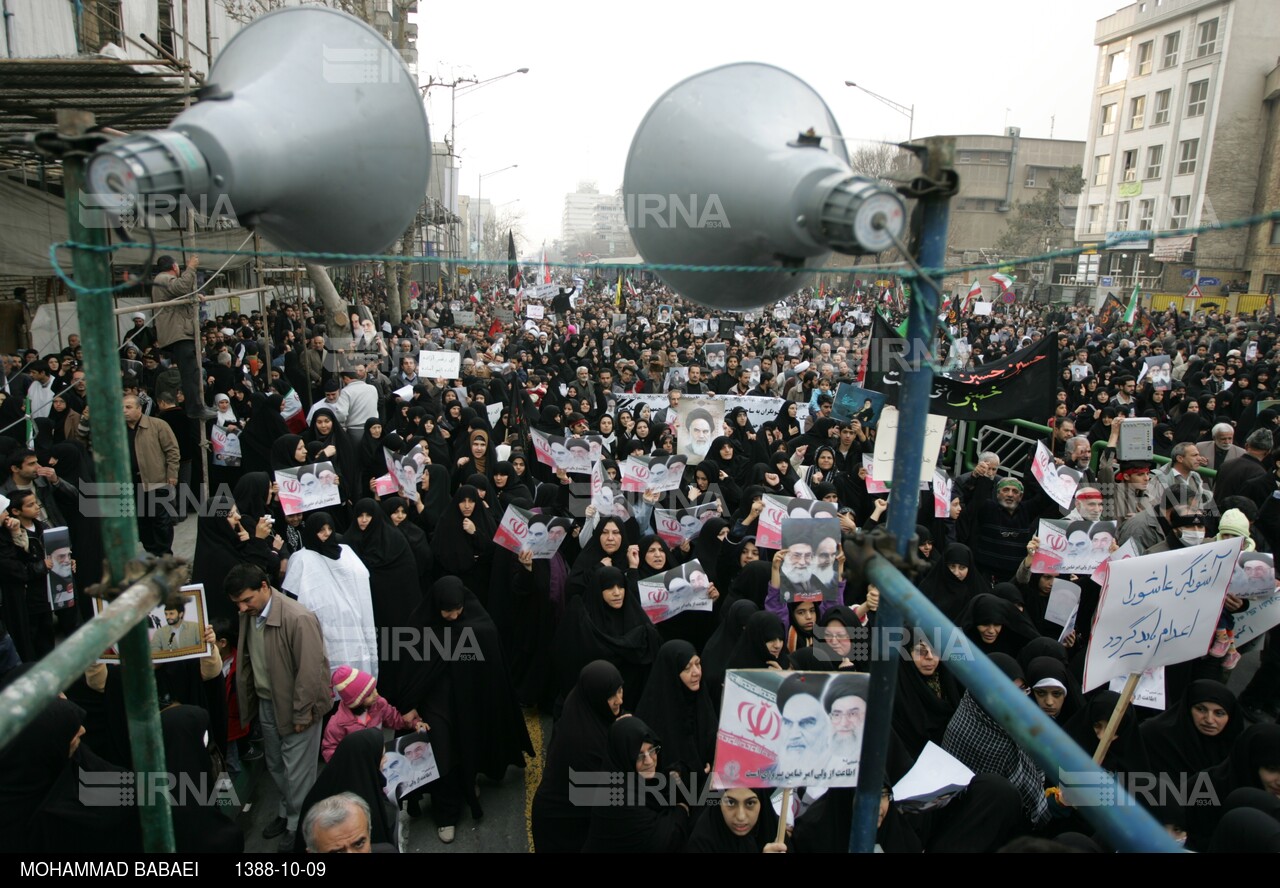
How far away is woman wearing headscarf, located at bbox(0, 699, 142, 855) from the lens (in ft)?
10.5

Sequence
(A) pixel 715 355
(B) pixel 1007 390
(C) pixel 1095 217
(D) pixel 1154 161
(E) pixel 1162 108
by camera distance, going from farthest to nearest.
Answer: (C) pixel 1095 217
(D) pixel 1154 161
(E) pixel 1162 108
(A) pixel 715 355
(B) pixel 1007 390

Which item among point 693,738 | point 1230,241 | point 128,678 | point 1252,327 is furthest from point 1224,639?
point 1230,241

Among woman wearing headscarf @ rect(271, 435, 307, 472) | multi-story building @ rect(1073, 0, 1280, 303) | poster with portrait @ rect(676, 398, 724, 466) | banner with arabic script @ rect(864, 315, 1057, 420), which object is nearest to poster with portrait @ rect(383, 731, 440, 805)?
woman wearing headscarf @ rect(271, 435, 307, 472)

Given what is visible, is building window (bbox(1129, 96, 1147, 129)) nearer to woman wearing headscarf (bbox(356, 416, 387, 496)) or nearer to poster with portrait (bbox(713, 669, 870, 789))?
woman wearing headscarf (bbox(356, 416, 387, 496))

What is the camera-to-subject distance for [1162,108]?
142ft

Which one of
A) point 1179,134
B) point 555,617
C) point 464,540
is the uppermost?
point 1179,134

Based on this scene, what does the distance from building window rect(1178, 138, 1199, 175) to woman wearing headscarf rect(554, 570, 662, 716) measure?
151ft

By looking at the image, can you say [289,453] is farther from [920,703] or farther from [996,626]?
[996,626]

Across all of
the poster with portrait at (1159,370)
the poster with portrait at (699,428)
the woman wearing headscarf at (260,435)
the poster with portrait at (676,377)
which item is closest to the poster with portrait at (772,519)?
the poster with portrait at (699,428)

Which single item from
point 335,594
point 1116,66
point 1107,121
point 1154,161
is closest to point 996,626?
point 335,594

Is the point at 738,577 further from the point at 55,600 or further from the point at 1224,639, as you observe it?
the point at 55,600

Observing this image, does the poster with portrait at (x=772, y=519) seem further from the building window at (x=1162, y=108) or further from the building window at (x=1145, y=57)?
the building window at (x=1145, y=57)

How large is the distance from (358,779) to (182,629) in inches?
55.1

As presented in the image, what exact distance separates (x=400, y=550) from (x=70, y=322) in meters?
10.4
